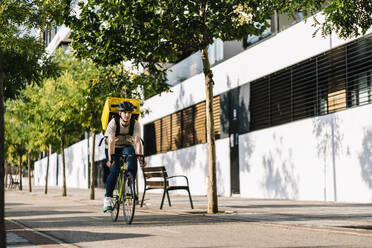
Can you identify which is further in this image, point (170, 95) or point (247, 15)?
point (170, 95)

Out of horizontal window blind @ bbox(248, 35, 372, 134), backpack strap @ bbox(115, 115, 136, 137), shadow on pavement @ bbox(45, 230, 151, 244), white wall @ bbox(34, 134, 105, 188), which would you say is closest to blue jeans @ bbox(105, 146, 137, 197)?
backpack strap @ bbox(115, 115, 136, 137)

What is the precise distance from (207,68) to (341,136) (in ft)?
17.7

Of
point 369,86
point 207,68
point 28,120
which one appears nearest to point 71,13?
point 207,68

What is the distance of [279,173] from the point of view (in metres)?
19.0

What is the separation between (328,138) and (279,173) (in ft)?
9.54

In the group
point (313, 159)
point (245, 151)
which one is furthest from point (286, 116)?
point (245, 151)

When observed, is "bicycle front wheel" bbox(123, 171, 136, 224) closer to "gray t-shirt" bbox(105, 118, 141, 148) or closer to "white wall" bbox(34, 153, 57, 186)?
"gray t-shirt" bbox(105, 118, 141, 148)

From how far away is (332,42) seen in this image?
1642cm

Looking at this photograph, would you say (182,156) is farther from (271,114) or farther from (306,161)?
(306,161)

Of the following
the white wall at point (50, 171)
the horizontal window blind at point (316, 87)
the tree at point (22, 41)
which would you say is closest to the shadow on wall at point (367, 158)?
the horizontal window blind at point (316, 87)

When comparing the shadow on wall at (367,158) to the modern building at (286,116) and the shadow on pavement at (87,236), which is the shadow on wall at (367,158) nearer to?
the modern building at (286,116)

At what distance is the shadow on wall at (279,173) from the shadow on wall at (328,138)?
1.54 metres

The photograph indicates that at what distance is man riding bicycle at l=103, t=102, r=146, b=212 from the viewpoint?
939cm

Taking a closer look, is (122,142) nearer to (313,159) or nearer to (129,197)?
(129,197)
